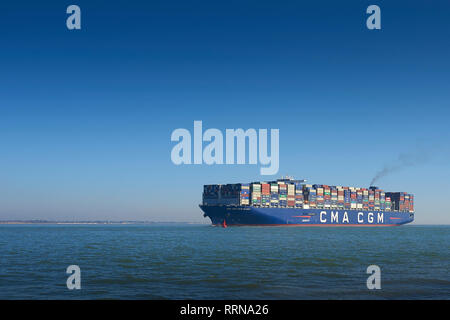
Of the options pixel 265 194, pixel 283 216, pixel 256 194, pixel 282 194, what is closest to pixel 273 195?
pixel 265 194

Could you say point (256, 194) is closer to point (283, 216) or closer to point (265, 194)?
point (265, 194)

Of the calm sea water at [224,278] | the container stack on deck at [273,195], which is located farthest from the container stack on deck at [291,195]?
the calm sea water at [224,278]

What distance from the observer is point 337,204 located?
13400 cm

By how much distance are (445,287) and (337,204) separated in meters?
114

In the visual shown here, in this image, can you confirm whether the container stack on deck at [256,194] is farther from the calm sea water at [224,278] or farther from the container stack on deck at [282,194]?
the calm sea water at [224,278]

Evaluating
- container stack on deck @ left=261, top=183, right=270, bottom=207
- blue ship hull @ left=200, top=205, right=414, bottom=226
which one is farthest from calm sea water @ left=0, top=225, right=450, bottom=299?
container stack on deck @ left=261, top=183, right=270, bottom=207

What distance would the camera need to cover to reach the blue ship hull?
4439 inches

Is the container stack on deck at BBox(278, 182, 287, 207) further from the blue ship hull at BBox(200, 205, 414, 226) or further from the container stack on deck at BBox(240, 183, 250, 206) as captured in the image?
the container stack on deck at BBox(240, 183, 250, 206)

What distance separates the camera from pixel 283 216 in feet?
382

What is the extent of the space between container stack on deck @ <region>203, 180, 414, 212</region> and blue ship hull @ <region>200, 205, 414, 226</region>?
201 cm

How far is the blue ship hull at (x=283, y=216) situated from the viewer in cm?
11275
